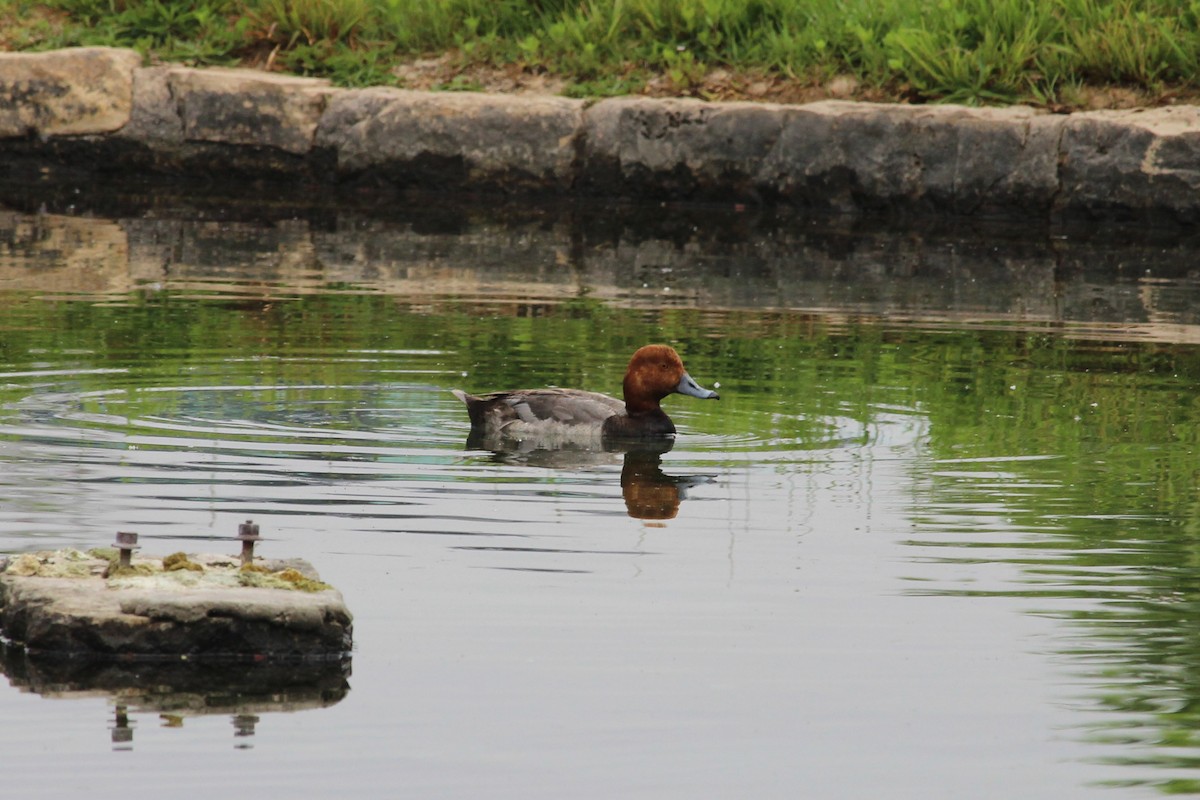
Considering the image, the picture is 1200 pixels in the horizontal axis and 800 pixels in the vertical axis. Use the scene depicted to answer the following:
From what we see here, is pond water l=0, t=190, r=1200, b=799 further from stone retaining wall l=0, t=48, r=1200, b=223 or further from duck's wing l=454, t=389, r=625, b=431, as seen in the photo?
stone retaining wall l=0, t=48, r=1200, b=223

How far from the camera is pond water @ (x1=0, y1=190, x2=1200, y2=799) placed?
184 inches

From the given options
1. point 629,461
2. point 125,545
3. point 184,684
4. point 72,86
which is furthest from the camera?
point 72,86

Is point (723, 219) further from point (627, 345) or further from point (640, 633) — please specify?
point (640, 633)

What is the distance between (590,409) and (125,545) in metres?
4.27

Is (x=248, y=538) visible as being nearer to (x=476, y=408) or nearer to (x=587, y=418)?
(x=476, y=408)

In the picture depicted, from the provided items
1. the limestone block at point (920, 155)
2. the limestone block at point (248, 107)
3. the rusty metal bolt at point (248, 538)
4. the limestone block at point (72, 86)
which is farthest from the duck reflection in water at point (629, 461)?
the limestone block at point (72, 86)

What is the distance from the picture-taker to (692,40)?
19766mm

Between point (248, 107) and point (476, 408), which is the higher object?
point (248, 107)

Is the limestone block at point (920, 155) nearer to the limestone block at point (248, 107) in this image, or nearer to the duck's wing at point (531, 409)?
the limestone block at point (248, 107)

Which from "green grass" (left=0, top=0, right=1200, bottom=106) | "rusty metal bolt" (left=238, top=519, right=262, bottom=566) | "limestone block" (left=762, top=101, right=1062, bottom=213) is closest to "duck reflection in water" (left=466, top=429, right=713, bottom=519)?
"rusty metal bolt" (left=238, top=519, right=262, bottom=566)

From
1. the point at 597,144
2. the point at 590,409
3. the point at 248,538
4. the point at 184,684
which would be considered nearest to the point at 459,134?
the point at 597,144

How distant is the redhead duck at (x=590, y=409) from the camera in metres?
9.24

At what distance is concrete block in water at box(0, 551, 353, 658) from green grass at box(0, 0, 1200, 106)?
549 inches

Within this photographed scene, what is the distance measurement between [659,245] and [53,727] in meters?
12.9
